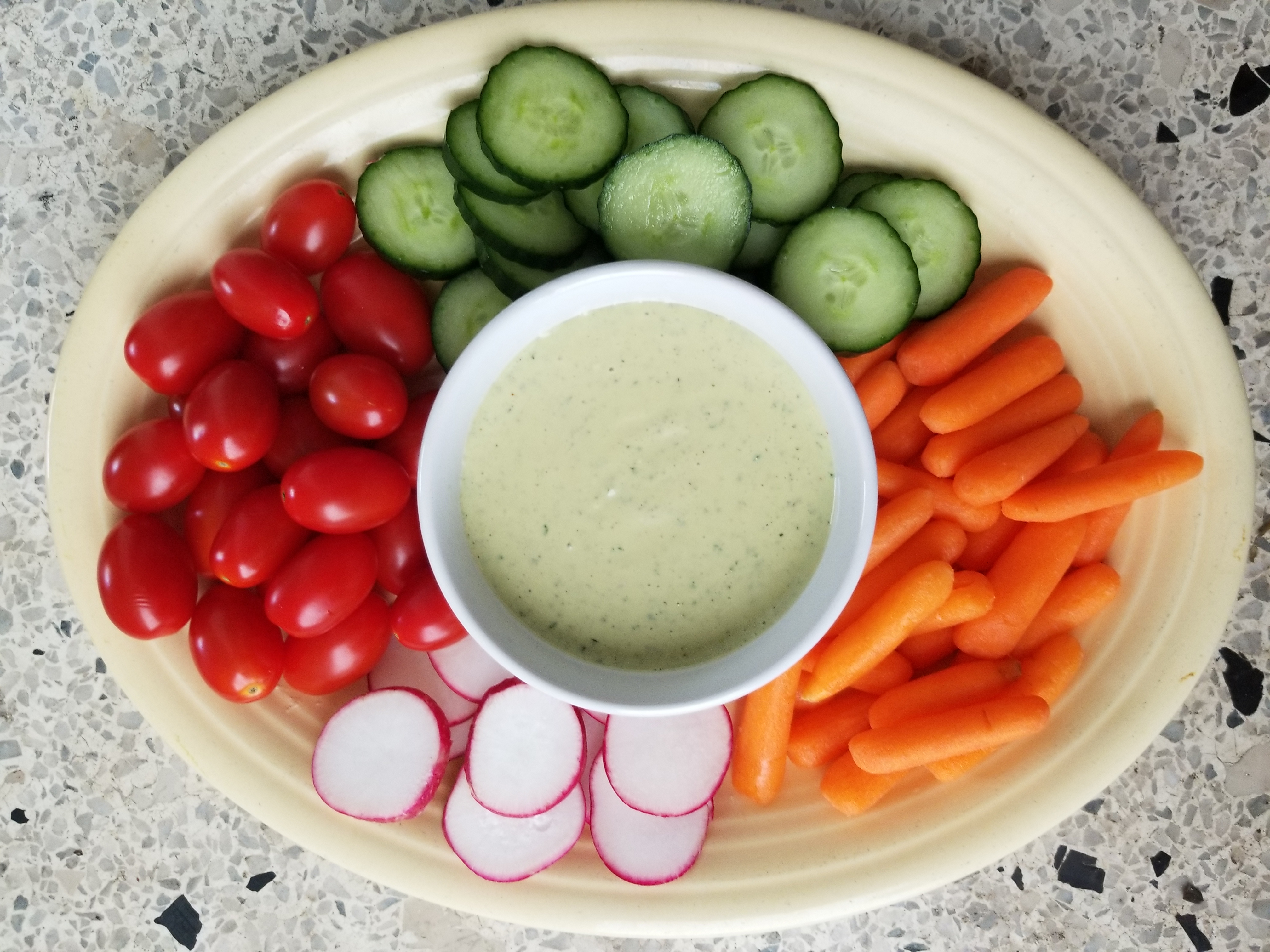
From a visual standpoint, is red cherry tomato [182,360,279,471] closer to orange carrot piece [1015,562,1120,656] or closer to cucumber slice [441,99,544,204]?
cucumber slice [441,99,544,204]

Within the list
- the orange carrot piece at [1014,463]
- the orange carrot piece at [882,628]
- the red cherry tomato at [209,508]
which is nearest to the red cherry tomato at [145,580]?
the red cherry tomato at [209,508]

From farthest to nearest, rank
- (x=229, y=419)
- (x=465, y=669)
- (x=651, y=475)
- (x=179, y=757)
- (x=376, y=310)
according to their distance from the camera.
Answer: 1. (x=179, y=757)
2. (x=465, y=669)
3. (x=376, y=310)
4. (x=229, y=419)
5. (x=651, y=475)

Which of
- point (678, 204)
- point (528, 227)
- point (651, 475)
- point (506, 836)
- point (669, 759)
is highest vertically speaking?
point (678, 204)

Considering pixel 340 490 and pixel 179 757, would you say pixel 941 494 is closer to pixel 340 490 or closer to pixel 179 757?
pixel 340 490

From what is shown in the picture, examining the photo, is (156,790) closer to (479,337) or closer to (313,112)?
(479,337)

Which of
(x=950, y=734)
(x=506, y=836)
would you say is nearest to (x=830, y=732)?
(x=950, y=734)

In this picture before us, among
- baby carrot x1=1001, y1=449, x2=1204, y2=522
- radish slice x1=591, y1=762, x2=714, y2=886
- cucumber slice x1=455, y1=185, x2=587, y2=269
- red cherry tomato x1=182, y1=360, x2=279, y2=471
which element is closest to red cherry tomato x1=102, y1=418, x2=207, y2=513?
red cherry tomato x1=182, y1=360, x2=279, y2=471
